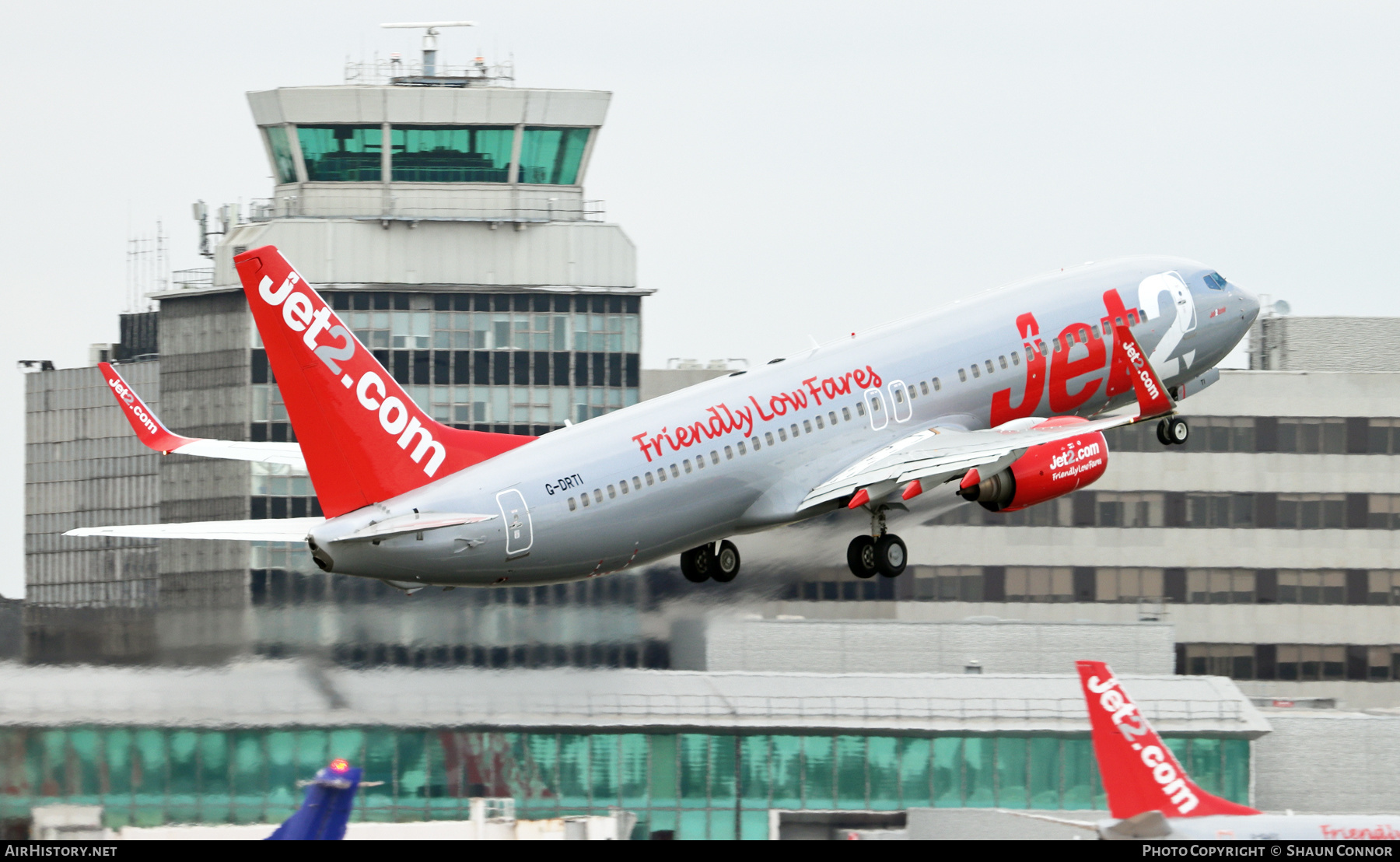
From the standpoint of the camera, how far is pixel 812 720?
2670 inches

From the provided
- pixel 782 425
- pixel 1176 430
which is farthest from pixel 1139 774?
pixel 782 425

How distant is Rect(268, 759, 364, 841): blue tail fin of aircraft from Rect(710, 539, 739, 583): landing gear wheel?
34.9 feet

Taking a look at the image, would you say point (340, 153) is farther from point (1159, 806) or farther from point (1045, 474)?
point (1159, 806)

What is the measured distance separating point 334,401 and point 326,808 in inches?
320

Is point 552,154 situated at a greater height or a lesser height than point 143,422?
greater

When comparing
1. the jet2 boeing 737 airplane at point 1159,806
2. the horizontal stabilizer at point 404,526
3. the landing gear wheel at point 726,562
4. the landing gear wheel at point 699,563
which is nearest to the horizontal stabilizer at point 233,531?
the horizontal stabilizer at point 404,526

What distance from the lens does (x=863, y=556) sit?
2014 inches

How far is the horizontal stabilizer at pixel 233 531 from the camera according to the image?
1716 inches

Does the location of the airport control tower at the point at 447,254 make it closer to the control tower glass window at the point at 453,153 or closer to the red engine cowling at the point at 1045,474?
the control tower glass window at the point at 453,153

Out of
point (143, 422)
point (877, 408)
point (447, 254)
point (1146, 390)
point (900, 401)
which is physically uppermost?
point (447, 254)

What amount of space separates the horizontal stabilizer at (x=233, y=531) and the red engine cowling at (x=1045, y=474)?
588 inches

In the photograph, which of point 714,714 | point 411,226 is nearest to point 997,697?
point 714,714

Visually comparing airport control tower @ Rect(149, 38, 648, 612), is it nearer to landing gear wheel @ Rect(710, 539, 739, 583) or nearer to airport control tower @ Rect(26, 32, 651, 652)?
airport control tower @ Rect(26, 32, 651, 652)

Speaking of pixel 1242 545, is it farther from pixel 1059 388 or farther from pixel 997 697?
pixel 1059 388
